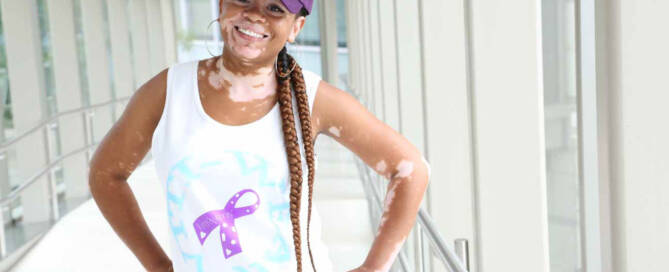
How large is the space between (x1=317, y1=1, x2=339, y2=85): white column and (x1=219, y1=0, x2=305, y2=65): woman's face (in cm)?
1284

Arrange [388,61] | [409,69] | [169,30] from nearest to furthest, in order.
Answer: [409,69] → [388,61] → [169,30]

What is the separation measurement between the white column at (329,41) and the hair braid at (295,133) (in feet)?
42.0

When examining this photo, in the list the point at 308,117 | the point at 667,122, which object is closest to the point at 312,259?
the point at 308,117

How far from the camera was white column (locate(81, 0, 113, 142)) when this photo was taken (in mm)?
8641

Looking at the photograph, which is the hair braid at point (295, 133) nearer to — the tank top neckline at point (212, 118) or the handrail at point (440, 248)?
the tank top neckline at point (212, 118)

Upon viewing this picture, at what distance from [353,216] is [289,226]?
186 inches

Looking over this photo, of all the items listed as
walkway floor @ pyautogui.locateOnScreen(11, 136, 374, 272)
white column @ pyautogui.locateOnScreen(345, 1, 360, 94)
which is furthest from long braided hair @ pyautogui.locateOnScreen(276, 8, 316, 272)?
white column @ pyautogui.locateOnScreen(345, 1, 360, 94)

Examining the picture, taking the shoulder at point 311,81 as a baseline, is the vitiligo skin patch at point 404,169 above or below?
below

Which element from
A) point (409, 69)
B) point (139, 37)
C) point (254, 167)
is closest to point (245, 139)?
point (254, 167)

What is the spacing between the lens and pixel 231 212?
1239 millimetres

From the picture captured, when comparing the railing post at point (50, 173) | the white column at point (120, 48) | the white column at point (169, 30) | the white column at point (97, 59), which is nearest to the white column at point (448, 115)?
the railing post at point (50, 173)

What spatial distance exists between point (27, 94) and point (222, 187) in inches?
230

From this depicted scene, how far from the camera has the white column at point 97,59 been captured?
864cm

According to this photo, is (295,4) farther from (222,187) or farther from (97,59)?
(97,59)
